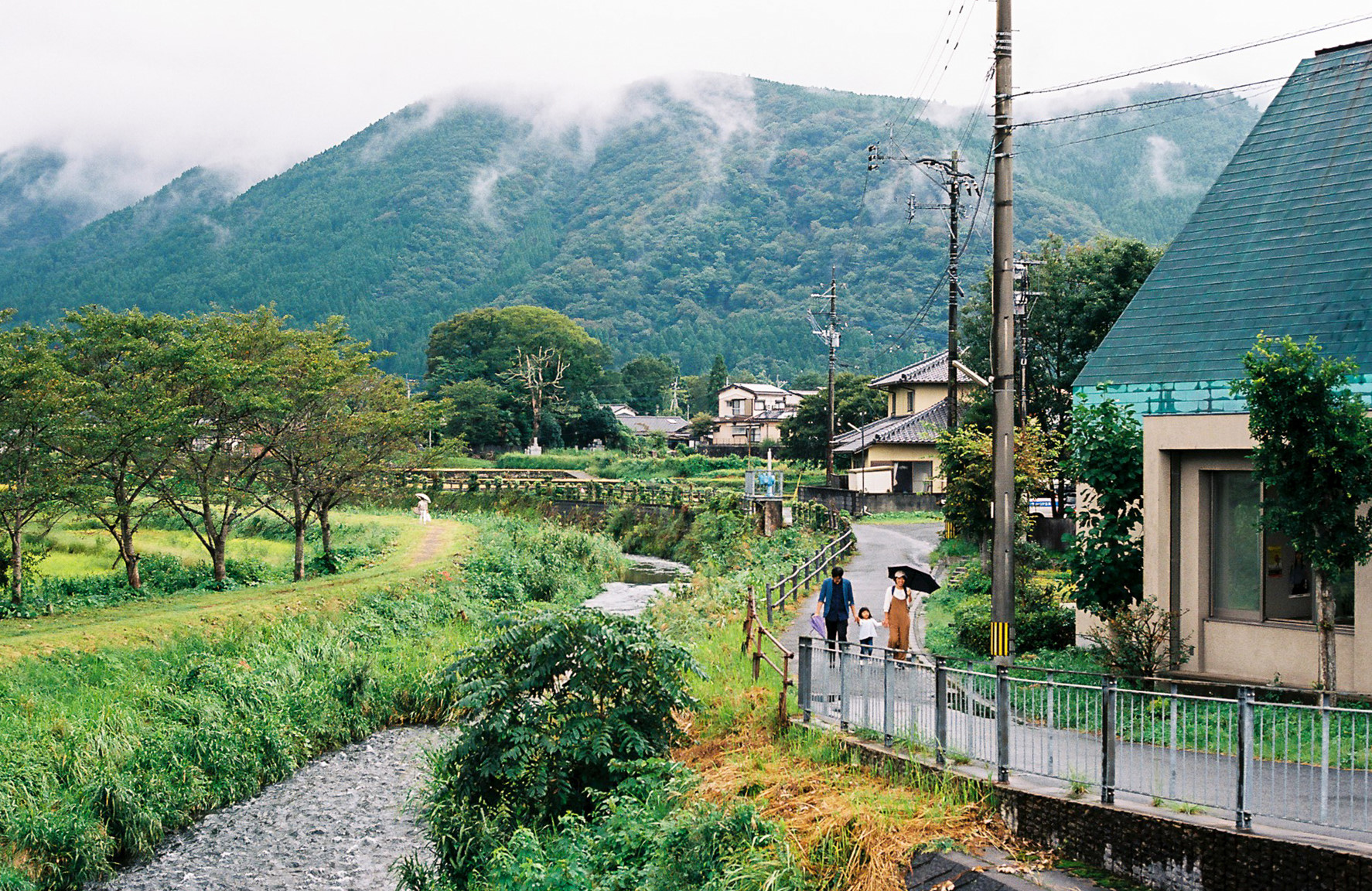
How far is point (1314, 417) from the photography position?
450 inches

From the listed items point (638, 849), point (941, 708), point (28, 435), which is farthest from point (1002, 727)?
point (28, 435)

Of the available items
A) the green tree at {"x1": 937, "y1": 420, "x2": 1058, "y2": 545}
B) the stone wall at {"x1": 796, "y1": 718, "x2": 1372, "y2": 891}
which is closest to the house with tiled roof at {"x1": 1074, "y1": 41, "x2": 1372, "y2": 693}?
the stone wall at {"x1": 796, "y1": 718, "x2": 1372, "y2": 891}

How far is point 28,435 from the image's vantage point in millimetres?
22125

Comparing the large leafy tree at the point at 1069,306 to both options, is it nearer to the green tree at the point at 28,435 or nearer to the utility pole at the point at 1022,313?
the utility pole at the point at 1022,313

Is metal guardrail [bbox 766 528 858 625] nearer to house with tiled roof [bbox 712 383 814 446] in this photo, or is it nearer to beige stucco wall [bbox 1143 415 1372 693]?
beige stucco wall [bbox 1143 415 1372 693]

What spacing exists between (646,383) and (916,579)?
115 metres

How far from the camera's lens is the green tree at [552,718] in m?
11.7

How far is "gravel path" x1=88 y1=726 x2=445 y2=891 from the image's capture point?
13.1 metres

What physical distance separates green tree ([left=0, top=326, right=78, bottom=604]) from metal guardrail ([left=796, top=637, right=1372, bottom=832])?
57.7ft

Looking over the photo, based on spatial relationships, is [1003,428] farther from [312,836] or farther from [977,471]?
[312,836]

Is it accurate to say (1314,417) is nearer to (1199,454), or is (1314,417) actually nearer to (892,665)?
(1199,454)

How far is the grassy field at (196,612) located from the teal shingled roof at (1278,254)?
55.5 ft

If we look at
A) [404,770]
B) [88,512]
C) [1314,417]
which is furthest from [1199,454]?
[88,512]

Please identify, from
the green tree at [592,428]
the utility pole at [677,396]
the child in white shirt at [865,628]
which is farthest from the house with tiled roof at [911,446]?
the utility pole at [677,396]
